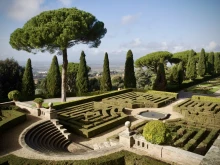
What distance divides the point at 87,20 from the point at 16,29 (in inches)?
354

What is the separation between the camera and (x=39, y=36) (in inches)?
833

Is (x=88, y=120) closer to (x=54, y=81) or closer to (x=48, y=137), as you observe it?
(x=48, y=137)

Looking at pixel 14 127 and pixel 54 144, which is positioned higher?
pixel 14 127

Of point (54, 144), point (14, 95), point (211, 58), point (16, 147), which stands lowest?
point (54, 144)

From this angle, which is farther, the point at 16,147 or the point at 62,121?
the point at 62,121

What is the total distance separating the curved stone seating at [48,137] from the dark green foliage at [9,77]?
1773 cm

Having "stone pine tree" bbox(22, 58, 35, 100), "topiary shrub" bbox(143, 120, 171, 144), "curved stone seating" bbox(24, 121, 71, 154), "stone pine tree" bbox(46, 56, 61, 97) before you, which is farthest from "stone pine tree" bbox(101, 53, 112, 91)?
"topiary shrub" bbox(143, 120, 171, 144)

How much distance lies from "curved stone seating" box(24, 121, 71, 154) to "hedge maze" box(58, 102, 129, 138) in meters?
1.53

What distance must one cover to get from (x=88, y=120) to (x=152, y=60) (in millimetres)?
32882

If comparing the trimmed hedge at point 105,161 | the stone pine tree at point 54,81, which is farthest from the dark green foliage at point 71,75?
the trimmed hedge at point 105,161

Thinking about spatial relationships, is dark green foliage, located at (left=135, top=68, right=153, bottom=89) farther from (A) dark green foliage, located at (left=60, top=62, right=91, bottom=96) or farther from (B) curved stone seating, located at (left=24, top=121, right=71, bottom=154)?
(B) curved stone seating, located at (left=24, top=121, right=71, bottom=154)

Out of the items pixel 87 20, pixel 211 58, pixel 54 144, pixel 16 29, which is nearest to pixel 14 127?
pixel 54 144

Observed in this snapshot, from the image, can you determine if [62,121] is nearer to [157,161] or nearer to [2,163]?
[2,163]

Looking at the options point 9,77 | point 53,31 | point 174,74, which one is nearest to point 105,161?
point 53,31
